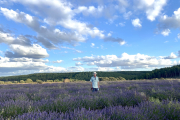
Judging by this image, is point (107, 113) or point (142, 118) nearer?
point (142, 118)

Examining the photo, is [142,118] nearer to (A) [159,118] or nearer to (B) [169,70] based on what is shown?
(A) [159,118]

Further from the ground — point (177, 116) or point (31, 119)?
point (31, 119)

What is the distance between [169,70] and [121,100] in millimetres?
60772

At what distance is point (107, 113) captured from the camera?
96.7 inches

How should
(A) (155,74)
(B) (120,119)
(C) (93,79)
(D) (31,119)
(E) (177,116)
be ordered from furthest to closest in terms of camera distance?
(A) (155,74) → (C) (93,79) → (E) (177,116) → (B) (120,119) → (D) (31,119)

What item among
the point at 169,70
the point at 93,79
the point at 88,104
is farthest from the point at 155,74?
the point at 88,104

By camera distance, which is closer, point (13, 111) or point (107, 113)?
point (107, 113)

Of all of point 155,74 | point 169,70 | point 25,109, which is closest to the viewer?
point 25,109

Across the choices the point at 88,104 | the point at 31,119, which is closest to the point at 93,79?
the point at 88,104

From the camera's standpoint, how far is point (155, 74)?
57.4 m

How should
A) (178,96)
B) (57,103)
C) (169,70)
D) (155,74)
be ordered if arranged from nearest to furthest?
(57,103) → (178,96) → (169,70) → (155,74)

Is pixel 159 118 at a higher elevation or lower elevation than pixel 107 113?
lower

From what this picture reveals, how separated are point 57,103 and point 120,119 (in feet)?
6.17

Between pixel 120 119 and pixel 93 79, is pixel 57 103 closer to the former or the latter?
pixel 120 119
